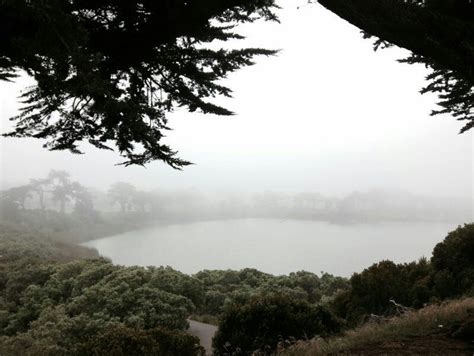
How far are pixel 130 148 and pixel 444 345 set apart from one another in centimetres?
457

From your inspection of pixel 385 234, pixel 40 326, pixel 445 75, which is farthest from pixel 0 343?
pixel 385 234

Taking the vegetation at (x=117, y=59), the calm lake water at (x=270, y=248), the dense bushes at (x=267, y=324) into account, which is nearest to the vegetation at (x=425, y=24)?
the vegetation at (x=117, y=59)

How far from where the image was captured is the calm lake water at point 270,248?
2656 cm

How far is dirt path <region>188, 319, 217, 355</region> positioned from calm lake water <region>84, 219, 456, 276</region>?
11826 mm

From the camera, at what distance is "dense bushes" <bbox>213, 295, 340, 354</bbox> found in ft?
22.4

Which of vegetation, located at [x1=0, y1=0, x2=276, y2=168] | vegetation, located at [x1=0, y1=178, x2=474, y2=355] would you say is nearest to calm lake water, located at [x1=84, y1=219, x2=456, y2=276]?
vegetation, located at [x1=0, y1=178, x2=474, y2=355]

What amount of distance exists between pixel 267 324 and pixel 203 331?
4881 millimetres

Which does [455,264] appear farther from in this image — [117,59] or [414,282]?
[117,59]

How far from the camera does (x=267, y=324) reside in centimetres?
696

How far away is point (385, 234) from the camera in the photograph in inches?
1369

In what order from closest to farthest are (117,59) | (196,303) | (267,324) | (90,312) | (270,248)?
(117,59) < (267,324) < (90,312) < (196,303) < (270,248)

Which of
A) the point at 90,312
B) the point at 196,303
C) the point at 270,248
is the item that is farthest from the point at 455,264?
the point at 270,248

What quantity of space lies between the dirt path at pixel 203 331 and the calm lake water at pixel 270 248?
11.8 m

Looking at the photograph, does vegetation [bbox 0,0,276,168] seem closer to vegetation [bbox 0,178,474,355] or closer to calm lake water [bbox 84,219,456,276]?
vegetation [bbox 0,178,474,355]
